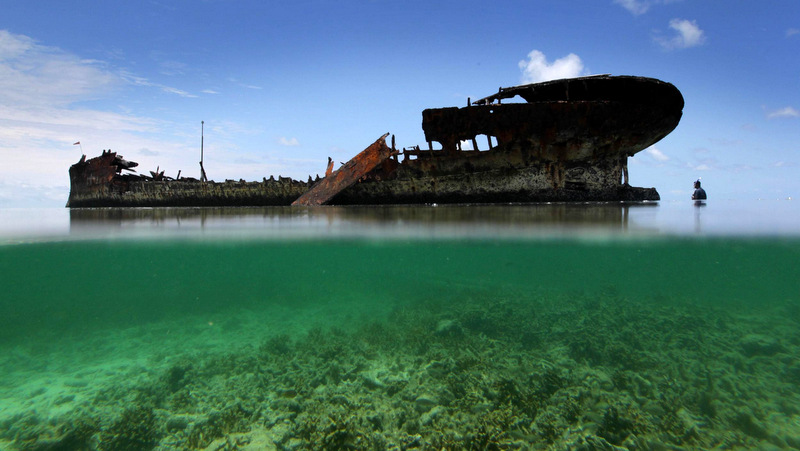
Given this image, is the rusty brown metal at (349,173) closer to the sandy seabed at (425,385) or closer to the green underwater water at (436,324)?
the green underwater water at (436,324)

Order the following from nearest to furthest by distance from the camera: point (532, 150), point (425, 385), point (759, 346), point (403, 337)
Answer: point (425, 385) → point (759, 346) → point (403, 337) → point (532, 150)

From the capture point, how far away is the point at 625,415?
2.33 meters

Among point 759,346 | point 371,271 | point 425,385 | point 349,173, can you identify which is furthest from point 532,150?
point 425,385

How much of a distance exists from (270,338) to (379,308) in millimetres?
1407

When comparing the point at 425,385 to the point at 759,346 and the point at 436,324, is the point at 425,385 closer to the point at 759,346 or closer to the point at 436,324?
the point at 436,324

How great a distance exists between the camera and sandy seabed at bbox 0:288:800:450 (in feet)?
7.26

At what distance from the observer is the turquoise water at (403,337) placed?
230 centimetres

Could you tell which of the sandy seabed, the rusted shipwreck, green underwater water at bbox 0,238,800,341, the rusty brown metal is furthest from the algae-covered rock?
the rusty brown metal

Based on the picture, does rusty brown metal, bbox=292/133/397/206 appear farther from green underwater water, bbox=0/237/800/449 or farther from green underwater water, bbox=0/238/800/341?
green underwater water, bbox=0/238/800/341

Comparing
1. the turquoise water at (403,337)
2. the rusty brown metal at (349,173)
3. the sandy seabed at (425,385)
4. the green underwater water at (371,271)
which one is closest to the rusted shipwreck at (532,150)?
the rusty brown metal at (349,173)

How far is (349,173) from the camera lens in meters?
15.0

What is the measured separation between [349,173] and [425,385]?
510 inches

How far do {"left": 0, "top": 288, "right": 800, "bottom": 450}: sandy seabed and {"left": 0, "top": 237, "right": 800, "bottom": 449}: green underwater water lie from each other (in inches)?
0.7

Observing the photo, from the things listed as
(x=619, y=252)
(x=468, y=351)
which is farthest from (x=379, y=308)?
(x=619, y=252)
